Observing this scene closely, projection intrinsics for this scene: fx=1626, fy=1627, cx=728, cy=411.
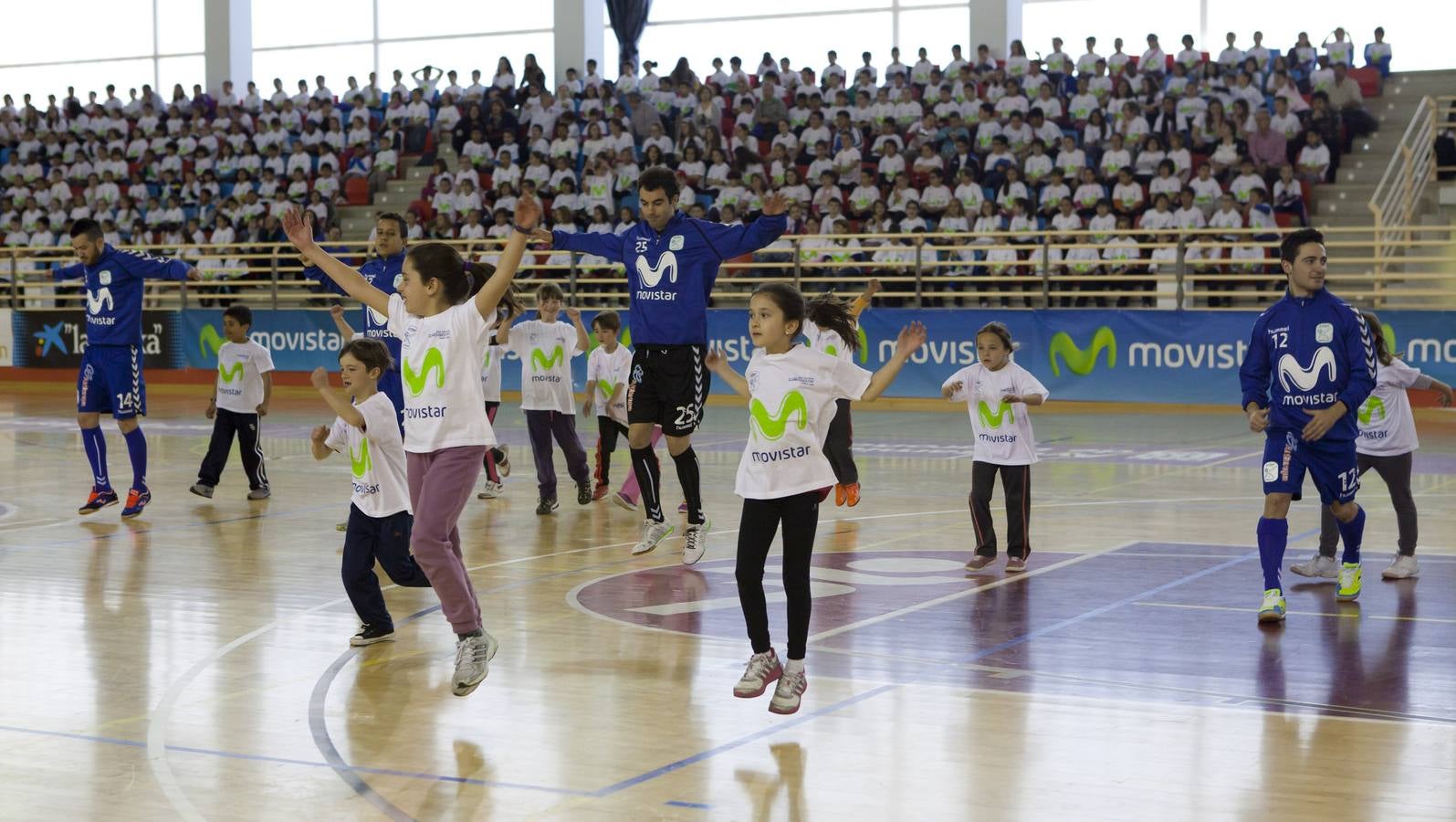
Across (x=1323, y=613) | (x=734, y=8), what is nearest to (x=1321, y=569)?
(x=1323, y=613)

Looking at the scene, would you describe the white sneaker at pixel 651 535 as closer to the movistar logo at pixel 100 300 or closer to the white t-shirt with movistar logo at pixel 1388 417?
the white t-shirt with movistar logo at pixel 1388 417

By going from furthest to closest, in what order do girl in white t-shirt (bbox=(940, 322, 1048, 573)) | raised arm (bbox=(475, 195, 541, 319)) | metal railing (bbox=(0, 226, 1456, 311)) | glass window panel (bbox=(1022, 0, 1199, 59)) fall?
glass window panel (bbox=(1022, 0, 1199, 59)), metal railing (bbox=(0, 226, 1456, 311)), girl in white t-shirt (bbox=(940, 322, 1048, 573)), raised arm (bbox=(475, 195, 541, 319))

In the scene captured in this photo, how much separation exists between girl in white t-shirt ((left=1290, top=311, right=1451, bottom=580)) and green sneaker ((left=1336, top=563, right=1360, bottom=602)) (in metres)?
0.69

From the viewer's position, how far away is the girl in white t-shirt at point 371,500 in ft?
25.7

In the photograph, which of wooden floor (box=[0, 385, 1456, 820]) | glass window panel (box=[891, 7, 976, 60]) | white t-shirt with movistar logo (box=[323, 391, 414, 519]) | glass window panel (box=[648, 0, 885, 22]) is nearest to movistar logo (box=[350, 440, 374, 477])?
white t-shirt with movistar logo (box=[323, 391, 414, 519])

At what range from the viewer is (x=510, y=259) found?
21.6 ft

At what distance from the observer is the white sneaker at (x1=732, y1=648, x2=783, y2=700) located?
6496 millimetres

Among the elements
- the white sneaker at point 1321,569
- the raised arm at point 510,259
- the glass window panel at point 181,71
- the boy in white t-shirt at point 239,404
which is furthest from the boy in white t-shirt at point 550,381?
the glass window panel at point 181,71

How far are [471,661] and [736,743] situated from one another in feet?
4.39

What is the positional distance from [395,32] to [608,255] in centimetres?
3035

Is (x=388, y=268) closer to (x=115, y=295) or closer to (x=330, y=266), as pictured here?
(x=115, y=295)

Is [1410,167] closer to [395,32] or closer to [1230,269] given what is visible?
[1230,269]

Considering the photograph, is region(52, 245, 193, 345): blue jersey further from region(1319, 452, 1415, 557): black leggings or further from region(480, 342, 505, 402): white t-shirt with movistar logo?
region(1319, 452, 1415, 557): black leggings

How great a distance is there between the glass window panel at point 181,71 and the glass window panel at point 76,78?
1.27 ft
